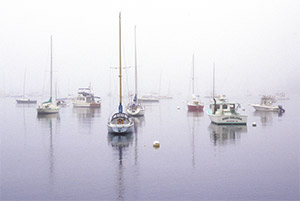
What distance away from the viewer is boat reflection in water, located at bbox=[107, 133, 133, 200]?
16.1m

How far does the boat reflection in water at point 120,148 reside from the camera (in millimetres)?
16109

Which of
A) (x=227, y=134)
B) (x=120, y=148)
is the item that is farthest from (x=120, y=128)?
(x=227, y=134)

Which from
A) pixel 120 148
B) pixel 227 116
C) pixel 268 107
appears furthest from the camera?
pixel 268 107

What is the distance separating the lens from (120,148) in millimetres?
27328

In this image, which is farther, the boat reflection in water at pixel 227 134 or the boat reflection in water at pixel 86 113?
the boat reflection in water at pixel 86 113

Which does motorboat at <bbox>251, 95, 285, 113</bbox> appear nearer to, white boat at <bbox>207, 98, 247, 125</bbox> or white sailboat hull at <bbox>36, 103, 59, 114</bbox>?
white boat at <bbox>207, 98, 247, 125</bbox>

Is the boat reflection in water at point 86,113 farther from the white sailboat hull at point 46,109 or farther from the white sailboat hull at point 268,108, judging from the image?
the white sailboat hull at point 268,108

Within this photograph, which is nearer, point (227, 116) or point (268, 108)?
point (227, 116)

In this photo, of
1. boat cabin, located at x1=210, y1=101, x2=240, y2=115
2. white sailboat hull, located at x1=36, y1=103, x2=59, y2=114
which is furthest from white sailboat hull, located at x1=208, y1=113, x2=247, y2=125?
white sailboat hull, located at x1=36, y1=103, x2=59, y2=114

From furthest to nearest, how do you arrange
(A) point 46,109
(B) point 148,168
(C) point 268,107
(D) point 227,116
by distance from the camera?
(C) point 268,107, (A) point 46,109, (D) point 227,116, (B) point 148,168

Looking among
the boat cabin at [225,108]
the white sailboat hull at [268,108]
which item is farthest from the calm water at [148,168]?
the white sailboat hull at [268,108]

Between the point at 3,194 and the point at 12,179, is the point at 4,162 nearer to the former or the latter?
the point at 12,179

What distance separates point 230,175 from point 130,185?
612 centimetres

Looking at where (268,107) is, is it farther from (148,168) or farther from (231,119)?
(148,168)
